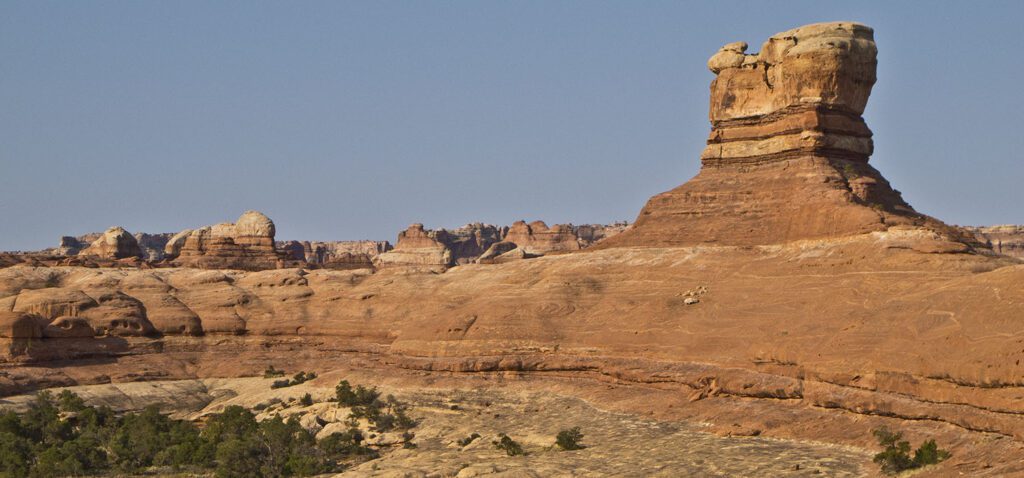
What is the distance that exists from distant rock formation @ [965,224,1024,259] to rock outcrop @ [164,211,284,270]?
260 feet

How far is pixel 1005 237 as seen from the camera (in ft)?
476

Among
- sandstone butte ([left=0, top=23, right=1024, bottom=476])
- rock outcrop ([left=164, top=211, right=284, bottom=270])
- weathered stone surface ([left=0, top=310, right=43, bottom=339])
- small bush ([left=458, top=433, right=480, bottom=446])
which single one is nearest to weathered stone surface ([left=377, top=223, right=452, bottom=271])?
rock outcrop ([left=164, top=211, right=284, bottom=270])

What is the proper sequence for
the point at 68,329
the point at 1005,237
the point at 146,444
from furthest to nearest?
the point at 1005,237
the point at 68,329
the point at 146,444

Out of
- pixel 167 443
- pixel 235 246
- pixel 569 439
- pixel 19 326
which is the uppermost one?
pixel 235 246

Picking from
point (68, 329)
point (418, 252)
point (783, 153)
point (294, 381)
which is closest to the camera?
point (783, 153)

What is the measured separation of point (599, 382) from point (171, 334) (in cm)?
3575

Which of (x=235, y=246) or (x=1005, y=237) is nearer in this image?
(x=235, y=246)

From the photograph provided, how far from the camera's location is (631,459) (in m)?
44.1

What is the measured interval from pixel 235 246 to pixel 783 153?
62140 mm

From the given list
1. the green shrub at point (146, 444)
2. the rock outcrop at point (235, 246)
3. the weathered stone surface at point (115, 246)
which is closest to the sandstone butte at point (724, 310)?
the green shrub at point (146, 444)

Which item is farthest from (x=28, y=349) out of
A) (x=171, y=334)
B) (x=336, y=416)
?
(x=336, y=416)

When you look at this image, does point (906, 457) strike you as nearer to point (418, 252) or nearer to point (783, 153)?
point (783, 153)

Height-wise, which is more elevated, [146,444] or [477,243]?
[477,243]

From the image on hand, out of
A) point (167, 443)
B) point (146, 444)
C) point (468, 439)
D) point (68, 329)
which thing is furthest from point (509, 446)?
point (68, 329)
